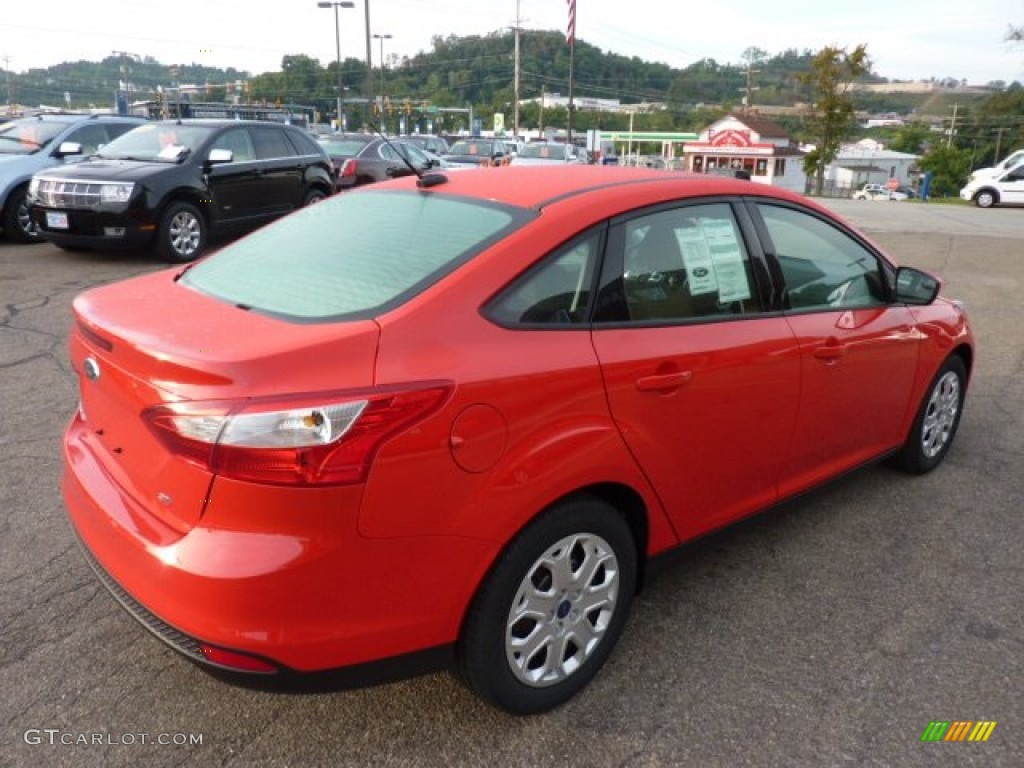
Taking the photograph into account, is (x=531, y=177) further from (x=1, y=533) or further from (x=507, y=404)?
(x=1, y=533)

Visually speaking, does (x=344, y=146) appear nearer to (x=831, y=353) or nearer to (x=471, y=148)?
(x=471, y=148)

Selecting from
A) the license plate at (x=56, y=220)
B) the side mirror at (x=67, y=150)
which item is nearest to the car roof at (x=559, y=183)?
the license plate at (x=56, y=220)

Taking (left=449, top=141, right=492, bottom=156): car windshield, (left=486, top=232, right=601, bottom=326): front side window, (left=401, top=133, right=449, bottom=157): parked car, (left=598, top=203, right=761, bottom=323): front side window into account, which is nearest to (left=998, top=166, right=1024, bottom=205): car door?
(left=449, top=141, right=492, bottom=156): car windshield

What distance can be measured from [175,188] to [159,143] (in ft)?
3.14

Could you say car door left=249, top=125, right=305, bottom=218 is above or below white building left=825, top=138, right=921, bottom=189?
above

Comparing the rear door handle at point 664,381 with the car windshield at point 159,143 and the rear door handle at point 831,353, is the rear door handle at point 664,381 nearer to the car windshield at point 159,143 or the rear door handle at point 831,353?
the rear door handle at point 831,353

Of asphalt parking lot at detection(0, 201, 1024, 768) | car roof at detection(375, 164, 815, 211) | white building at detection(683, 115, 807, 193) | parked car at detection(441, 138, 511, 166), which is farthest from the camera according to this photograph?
white building at detection(683, 115, 807, 193)

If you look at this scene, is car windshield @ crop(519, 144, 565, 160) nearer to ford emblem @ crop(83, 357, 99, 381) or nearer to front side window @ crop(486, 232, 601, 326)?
front side window @ crop(486, 232, 601, 326)

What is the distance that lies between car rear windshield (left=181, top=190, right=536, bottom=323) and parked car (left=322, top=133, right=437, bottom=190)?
995 centimetres

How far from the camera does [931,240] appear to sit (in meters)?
14.1

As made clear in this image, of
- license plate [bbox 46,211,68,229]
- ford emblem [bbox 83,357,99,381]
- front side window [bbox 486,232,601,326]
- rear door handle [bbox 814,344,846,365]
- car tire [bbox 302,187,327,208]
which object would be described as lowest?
license plate [bbox 46,211,68,229]

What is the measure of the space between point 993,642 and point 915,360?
4.50 ft

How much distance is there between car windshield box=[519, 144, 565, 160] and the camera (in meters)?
22.5

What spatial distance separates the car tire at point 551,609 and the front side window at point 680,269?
2.10 ft
